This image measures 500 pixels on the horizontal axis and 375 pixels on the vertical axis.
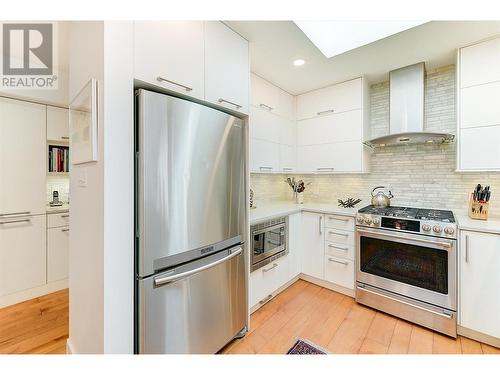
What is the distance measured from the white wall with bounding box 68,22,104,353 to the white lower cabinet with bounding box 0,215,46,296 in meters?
1.35

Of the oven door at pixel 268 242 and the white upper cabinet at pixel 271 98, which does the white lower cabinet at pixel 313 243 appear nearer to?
the oven door at pixel 268 242

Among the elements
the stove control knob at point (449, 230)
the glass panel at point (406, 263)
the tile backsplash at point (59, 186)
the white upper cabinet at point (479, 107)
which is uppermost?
the white upper cabinet at point (479, 107)

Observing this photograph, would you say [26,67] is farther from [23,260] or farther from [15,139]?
[23,260]

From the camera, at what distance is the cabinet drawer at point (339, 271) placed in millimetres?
2281

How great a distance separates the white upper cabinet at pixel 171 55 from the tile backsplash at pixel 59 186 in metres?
2.46

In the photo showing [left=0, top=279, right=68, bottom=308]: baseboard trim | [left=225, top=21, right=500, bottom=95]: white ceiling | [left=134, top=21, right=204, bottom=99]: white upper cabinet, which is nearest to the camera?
[left=134, top=21, right=204, bottom=99]: white upper cabinet

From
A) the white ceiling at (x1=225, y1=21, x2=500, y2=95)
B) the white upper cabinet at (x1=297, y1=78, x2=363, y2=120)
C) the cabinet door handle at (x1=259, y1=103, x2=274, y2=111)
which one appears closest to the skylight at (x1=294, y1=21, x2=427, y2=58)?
the white ceiling at (x1=225, y1=21, x2=500, y2=95)

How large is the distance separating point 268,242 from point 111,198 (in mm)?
1455

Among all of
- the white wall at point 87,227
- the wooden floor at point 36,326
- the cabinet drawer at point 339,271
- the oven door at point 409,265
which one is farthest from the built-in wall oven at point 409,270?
→ the wooden floor at point 36,326

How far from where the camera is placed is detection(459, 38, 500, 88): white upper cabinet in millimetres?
1826

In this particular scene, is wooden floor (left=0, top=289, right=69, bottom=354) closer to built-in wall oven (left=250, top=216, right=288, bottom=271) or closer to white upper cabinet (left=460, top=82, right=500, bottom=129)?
built-in wall oven (left=250, top=216, right=288, bottom=271)

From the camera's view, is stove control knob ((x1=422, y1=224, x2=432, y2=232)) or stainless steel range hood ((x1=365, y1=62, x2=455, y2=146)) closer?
stove control knob ((x1=422, y1=224, x2=432, y2=232))

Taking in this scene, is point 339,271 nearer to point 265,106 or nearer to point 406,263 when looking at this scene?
point 406,263

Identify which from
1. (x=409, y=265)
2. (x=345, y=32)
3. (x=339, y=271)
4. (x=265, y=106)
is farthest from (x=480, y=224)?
(x=265, y=106)
